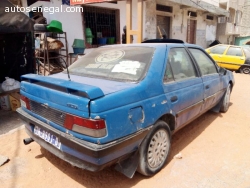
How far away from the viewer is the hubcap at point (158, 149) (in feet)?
7.52

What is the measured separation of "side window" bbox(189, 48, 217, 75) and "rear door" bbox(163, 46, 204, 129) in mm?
258

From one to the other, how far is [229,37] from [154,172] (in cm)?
2432

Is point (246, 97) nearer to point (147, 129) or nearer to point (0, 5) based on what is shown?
point (147, 129)

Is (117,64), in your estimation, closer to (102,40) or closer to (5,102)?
(5,102)

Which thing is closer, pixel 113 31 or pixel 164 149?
pixel 164 149

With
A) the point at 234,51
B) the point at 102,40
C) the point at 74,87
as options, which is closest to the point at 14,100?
the point at 74,87

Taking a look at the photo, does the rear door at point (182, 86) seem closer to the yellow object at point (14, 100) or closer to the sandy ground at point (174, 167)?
the sandy ground at point (174, 167)

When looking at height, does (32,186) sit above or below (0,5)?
below

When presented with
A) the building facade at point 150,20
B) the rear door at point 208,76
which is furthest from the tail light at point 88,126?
the building facade at point 150,20

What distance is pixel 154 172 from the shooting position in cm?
237

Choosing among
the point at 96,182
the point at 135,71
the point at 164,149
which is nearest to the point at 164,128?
the point at 164,149

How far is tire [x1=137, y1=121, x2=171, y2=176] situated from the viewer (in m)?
2.16

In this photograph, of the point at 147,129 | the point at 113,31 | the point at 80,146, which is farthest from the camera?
the point at 113,31

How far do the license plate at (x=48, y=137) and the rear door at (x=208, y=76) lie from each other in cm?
233
